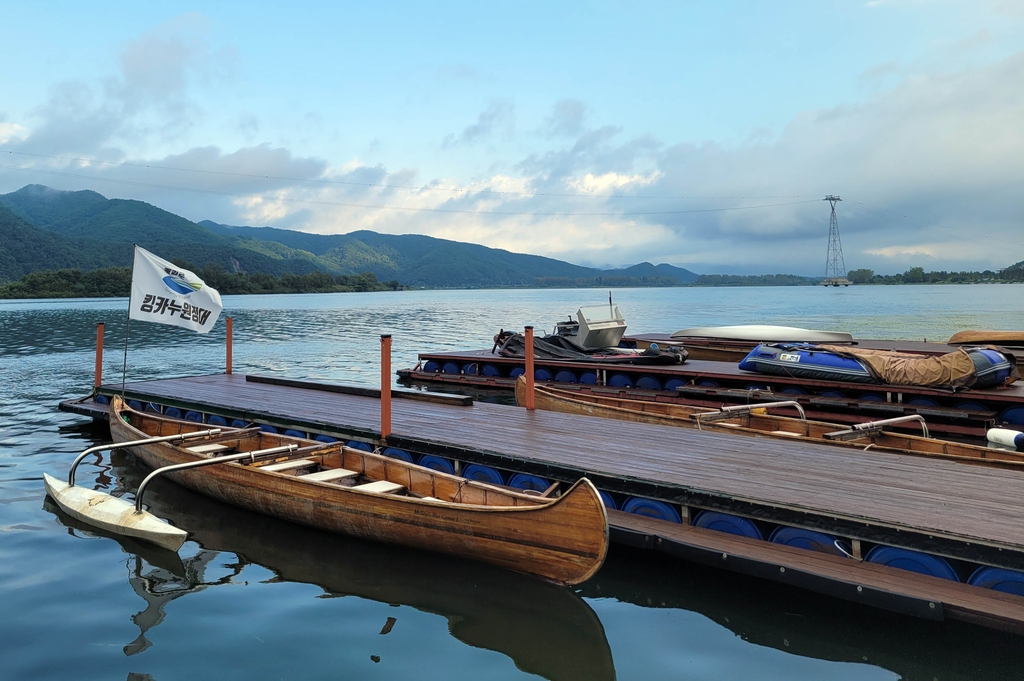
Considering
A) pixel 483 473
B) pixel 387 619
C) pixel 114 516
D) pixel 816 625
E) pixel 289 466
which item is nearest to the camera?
pixel 816 625

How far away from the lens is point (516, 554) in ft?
21.2

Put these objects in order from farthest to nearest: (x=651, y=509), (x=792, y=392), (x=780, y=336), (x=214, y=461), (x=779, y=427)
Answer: (x=780, y=336)
(x=792, y=392)
(x=779, y=427)
(x=214, y=461)
(x=651, y=509)

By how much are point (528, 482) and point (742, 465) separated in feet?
9.08

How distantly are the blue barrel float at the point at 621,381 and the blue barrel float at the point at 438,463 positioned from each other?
35.8 feet

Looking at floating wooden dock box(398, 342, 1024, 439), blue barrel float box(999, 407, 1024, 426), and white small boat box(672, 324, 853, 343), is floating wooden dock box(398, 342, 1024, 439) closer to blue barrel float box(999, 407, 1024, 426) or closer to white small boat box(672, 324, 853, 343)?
blue barrel float box(999, 407, 1024, 426)

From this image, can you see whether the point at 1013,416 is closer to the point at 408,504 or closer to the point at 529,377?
the point at 529,377

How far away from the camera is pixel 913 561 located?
5801mm

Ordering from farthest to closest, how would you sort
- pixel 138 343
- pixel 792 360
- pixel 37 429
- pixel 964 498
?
pixel 138 343 < pixel 792 360 < pixel 37 429 < pixel 964 498

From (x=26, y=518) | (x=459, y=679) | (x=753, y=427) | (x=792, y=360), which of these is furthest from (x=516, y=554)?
(x=792, y=360)

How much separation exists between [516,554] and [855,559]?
3244 mm

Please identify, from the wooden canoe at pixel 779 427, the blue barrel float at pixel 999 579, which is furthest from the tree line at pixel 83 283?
the blue barrel float at pixel 999 579

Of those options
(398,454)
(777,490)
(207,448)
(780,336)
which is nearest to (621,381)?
(780,336)

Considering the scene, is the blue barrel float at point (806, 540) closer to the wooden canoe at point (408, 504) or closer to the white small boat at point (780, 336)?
the wooden canoe at point (408, 504)

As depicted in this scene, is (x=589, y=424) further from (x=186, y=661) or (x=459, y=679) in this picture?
(x=186, y=661)
